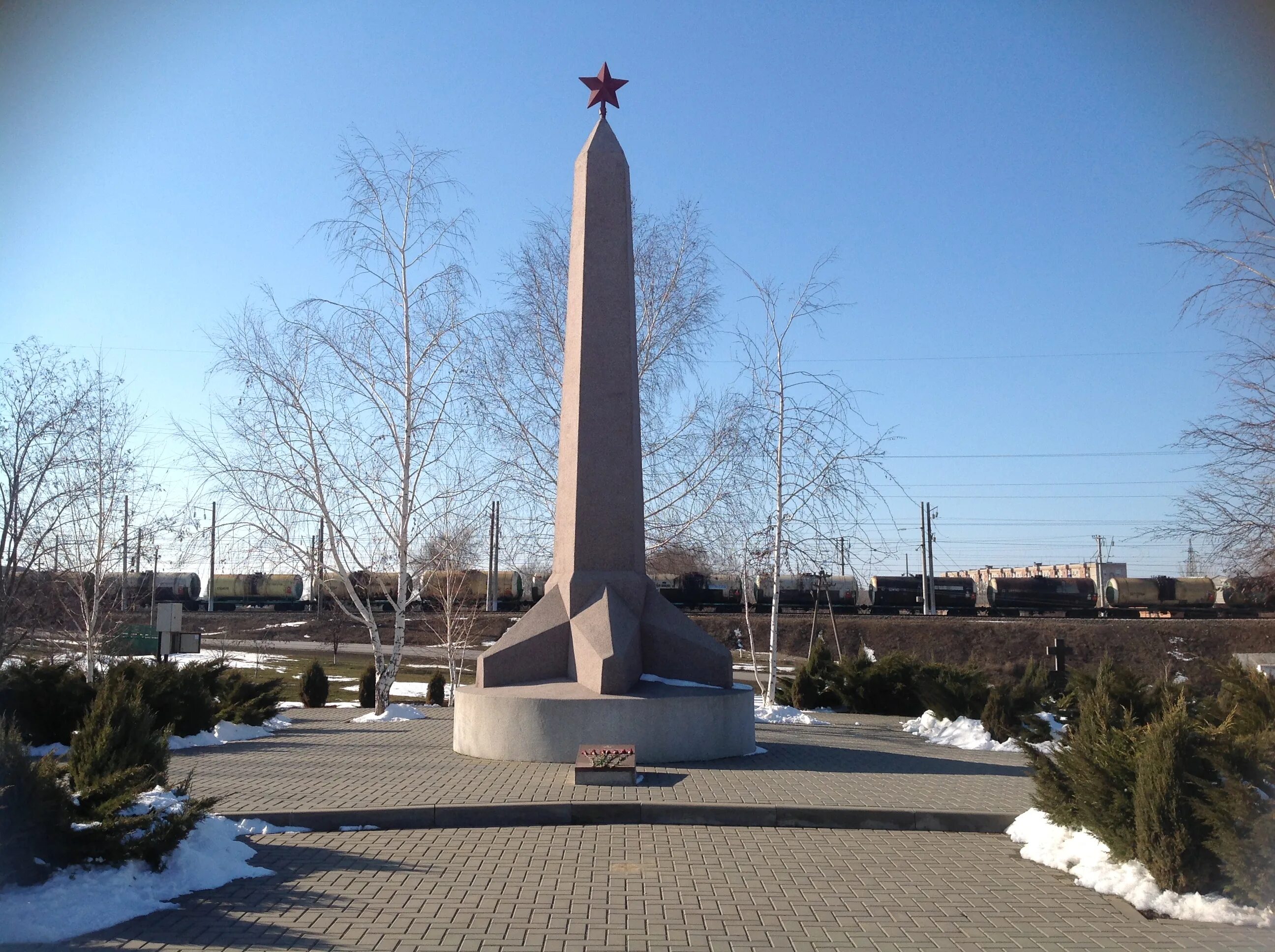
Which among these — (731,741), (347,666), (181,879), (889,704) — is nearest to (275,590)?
(347,666)

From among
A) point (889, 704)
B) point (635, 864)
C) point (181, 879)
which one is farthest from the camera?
point (889, 704)

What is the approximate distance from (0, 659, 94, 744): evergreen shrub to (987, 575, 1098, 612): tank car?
177 feet

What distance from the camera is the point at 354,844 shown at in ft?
25.2

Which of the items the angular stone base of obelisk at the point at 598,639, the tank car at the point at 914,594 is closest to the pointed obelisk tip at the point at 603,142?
the angular stone base of obelisk at the point at 598,639

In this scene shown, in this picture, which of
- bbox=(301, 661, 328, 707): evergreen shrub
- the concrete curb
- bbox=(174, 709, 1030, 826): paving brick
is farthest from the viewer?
bbox=(301, 661, 328, 707): evergreen shrub

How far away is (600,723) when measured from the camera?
11352mm

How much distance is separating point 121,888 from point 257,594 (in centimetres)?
5543

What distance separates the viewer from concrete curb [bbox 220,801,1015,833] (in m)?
8.30

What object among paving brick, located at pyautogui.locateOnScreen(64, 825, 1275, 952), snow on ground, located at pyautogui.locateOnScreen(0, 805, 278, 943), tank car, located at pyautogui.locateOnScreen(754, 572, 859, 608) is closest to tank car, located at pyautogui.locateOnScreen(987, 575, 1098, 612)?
tank car, located at pyautogui.locateOnScreen(754, 572, 859, 608)

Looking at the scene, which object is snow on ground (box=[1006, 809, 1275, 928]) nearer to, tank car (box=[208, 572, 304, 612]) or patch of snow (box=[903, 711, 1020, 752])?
patch of snow (box=[903, 711, 1020, 752])

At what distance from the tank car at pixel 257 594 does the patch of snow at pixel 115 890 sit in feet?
169

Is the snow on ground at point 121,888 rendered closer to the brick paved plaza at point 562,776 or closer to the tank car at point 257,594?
the brick paved plaza at point 562,776

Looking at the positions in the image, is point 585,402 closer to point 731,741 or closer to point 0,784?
point 731,741

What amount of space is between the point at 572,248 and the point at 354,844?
9064 mm
